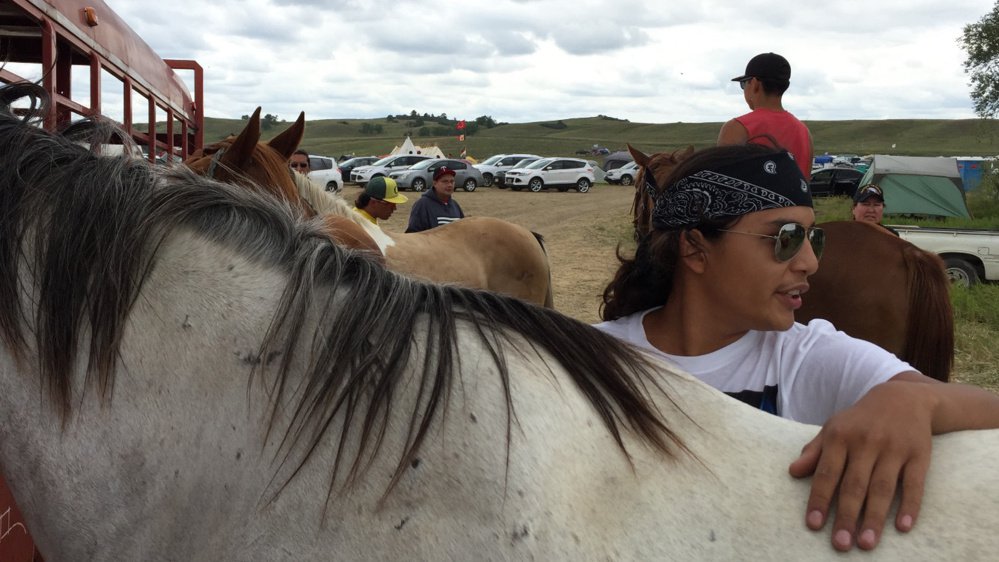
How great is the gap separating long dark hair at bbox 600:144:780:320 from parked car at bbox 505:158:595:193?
31070 millimetres

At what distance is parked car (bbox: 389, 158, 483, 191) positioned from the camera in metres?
29.5

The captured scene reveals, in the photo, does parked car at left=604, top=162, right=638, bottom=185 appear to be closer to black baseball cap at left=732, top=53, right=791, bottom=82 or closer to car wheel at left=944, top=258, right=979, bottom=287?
car wheel at left=944, top=258, right=979, bottom=287

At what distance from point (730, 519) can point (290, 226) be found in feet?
2.78

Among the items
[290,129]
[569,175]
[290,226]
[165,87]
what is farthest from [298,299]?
[569,175]

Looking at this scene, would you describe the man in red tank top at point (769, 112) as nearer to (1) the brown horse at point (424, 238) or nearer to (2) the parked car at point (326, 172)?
(1) the brown horse at point (424, 238)

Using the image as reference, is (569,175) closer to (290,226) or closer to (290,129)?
(290,129)

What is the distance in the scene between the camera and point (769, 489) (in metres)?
1.13

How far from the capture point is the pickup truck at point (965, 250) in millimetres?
10922

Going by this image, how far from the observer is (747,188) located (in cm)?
163

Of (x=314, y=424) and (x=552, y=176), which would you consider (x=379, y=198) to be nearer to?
(x=314, y=424)

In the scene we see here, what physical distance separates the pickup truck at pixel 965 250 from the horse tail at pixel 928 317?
8377 millimetres

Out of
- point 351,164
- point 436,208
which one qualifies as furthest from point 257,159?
point 351,164

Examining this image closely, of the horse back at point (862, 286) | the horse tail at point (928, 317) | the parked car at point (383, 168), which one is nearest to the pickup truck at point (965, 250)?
the horse back at point (862, 286)

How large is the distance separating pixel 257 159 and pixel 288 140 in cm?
29
